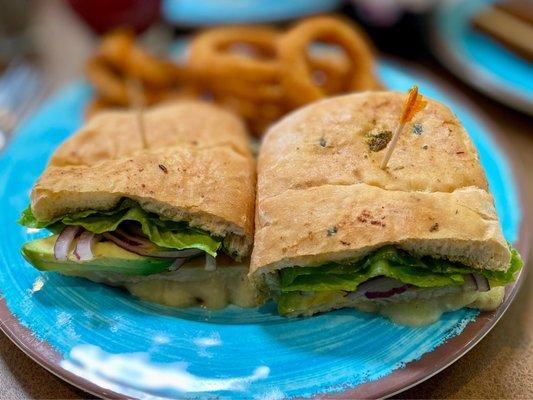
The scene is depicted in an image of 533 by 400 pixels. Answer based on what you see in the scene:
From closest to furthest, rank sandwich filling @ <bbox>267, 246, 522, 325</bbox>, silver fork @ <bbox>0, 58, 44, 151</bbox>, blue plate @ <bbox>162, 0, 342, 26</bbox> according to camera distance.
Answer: sandwich filling @ <bbox>267, 246, 522, 325</bbox> → silver fork @ <bbox>0, 58, 44, 151</bbox> → blue plate @ <bbox>162, 0, 342, 26</bbox>

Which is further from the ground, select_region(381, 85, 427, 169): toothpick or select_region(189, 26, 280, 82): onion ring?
select_region(381, 85, 427, 169): toothpick

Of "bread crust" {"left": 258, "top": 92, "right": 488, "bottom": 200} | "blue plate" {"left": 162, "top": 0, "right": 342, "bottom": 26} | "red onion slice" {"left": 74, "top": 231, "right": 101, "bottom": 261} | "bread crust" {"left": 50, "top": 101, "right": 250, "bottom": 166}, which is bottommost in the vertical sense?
"red onion slice" {"left": 74, "top": 231, "right": 101, "bottom": 261}

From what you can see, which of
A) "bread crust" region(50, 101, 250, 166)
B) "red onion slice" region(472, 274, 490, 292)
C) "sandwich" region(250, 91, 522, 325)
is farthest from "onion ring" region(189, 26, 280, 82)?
"red onion slice" region(472, 274, 490, 292)

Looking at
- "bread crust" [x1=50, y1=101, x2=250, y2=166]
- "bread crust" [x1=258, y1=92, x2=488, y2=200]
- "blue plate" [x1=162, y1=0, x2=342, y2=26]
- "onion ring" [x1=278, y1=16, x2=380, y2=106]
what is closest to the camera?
"bread crust" [x1=258, y1=92, x2=488, y2=200]

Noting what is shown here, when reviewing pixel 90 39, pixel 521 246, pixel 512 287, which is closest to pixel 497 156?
pixel 521 246

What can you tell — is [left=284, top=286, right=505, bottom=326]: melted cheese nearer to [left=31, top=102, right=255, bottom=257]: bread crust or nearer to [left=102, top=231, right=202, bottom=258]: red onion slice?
[left=31, top=102, right=255, bottom=257]: bread crust

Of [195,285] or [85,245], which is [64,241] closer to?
[85,245]

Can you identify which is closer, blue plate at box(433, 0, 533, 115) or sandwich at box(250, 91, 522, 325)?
sandwich at box(250, 91, 522, 325)

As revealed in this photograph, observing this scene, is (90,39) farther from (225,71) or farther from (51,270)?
(51,270)
